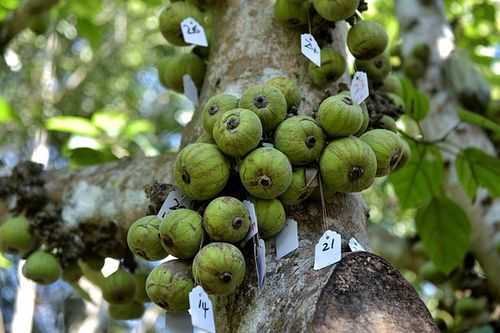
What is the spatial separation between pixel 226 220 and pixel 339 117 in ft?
1.11

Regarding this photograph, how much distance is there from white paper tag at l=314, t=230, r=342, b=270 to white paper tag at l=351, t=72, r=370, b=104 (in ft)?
1.40

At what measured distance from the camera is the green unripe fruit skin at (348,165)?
4.74 ft

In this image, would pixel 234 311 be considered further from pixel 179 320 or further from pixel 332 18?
pixel 332 18

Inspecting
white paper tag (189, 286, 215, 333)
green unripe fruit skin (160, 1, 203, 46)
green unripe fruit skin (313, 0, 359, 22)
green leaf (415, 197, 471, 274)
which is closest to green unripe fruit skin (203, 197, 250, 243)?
white paper tag (189, 286, 215, 333)

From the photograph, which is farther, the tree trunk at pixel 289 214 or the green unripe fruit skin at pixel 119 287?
the green unripe fruit skin at pixel 119 287

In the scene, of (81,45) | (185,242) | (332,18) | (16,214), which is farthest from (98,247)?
(81,45)

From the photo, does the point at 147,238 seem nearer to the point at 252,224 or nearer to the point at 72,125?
the point at 252,224

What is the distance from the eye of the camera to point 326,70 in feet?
5.85

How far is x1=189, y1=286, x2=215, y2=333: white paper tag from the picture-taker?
4.37 ft

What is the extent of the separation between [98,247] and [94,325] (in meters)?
1.11

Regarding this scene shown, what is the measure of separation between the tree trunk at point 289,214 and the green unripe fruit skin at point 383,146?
0.11 meters

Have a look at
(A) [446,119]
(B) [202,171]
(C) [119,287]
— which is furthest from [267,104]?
(A) [446,119]

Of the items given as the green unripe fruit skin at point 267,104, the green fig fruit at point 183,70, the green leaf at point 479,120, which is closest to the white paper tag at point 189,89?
the green fig fruit at point 183,70

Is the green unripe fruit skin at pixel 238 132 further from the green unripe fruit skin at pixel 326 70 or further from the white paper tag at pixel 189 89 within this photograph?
the white paper tag at pixel 189 89
